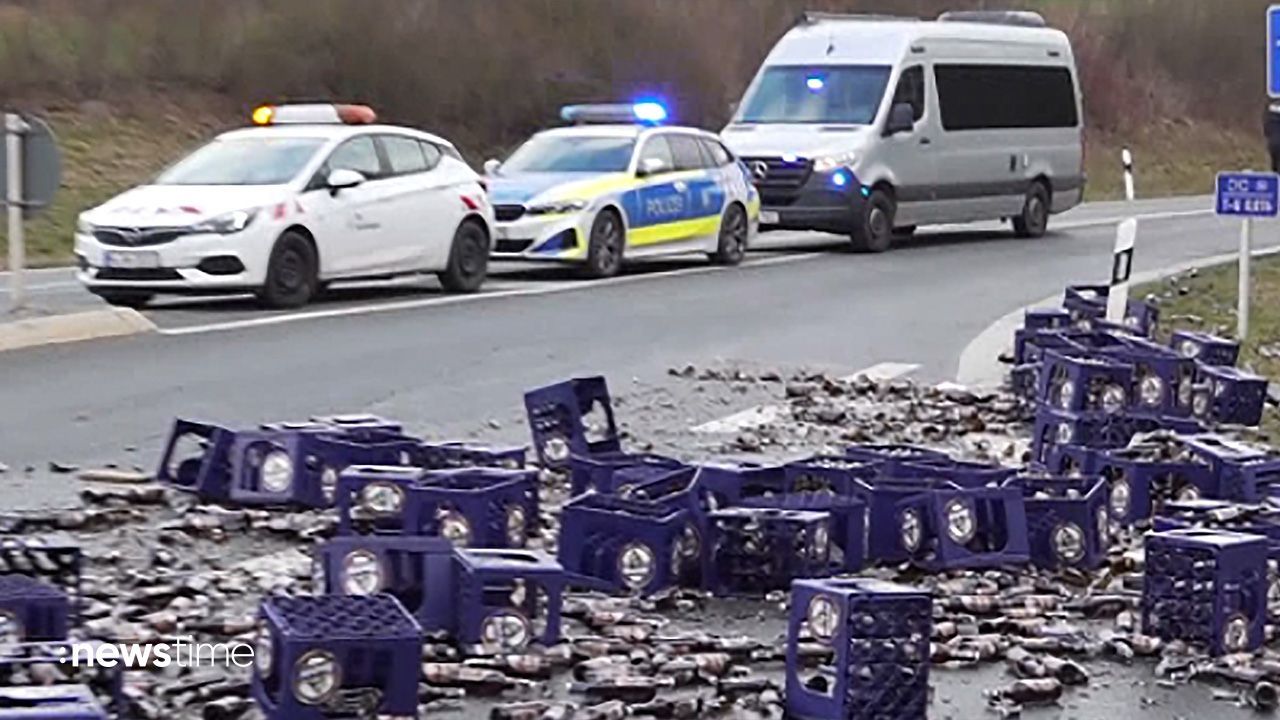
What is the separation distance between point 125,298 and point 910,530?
40.2 feet

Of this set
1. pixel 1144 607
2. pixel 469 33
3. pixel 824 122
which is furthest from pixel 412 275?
pixel 469 33

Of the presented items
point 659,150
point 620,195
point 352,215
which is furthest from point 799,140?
point 352,215

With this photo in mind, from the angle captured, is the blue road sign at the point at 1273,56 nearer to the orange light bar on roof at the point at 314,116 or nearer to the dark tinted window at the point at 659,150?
the dark tinted window at the point at 659,150

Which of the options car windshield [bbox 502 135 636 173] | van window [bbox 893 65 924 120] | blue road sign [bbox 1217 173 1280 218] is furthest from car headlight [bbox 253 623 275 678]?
van window [bbox 893 65 924 120]

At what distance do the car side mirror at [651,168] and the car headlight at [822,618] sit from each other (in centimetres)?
1811

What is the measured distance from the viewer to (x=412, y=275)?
21.8 m

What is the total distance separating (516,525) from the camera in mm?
8133

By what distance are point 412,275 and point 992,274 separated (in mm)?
6697

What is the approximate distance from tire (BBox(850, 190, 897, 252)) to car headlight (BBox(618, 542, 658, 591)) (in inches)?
830

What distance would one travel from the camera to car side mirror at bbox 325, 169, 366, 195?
786 inches

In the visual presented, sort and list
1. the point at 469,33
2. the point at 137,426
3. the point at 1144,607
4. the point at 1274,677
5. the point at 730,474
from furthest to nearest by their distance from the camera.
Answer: the point at 469,33, the point at 137,426, the point at 730,474, the point at 1144,607, the point at 1274,677

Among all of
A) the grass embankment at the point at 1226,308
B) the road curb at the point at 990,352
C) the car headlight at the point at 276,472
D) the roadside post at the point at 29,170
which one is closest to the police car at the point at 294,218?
the roadside post at the point at 29,170

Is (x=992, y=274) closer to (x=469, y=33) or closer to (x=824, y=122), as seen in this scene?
(x=824, y=122)

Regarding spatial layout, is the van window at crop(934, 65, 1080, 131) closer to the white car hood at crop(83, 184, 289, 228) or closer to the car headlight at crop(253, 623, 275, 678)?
the white car hood at crop(83, 184, 289, 228)
